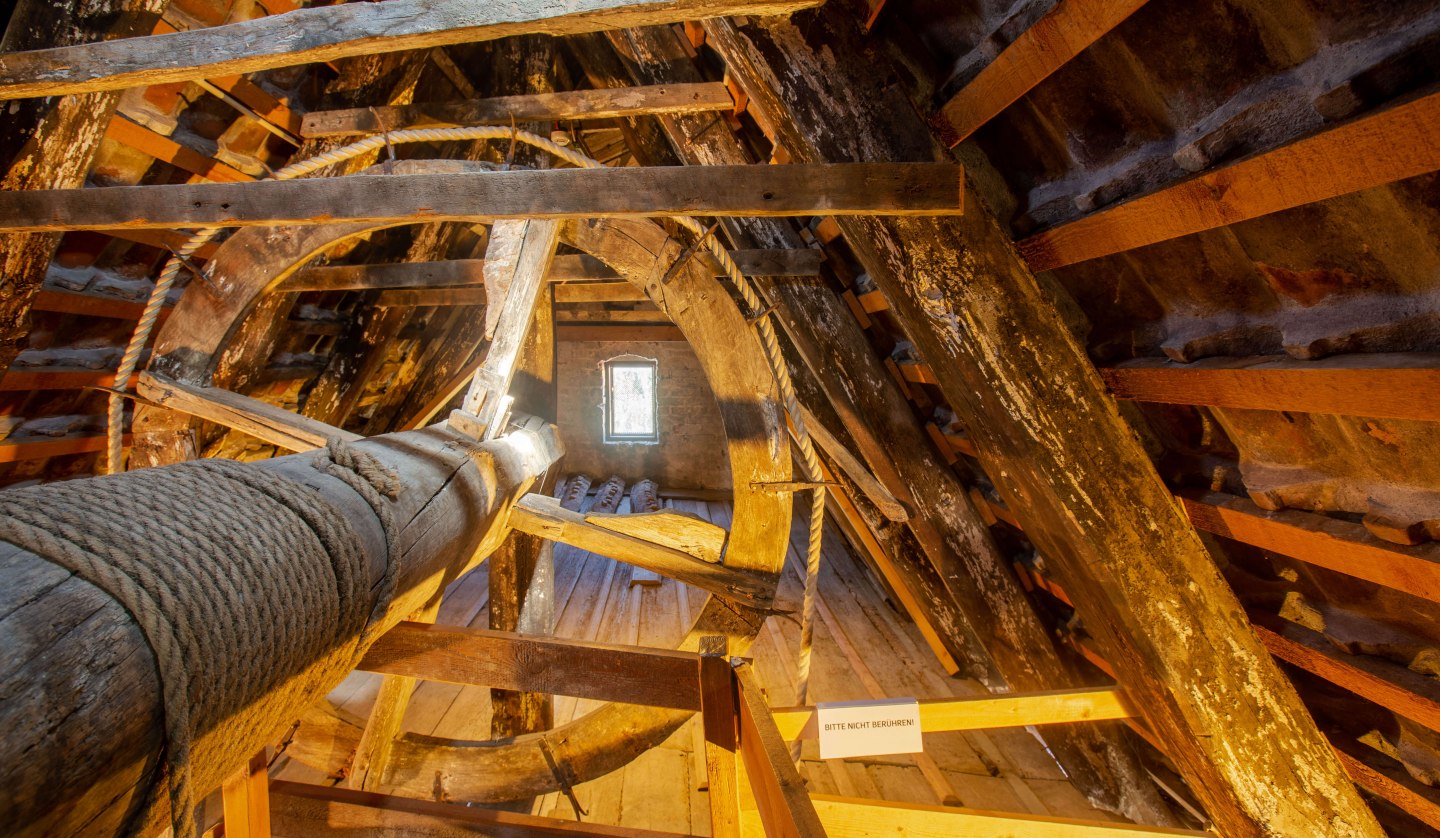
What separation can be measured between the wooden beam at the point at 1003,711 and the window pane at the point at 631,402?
24.9 feet

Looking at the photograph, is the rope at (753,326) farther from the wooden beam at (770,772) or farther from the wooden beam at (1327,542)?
the wooden beam at (1327,542)

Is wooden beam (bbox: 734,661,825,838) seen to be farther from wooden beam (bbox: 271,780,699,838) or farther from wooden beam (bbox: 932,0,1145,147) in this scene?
wooden beam (bbox: 932,0,1145,147)

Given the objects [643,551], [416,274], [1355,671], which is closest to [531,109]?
[416,274]

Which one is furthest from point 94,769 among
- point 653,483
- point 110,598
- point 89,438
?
point 653,483

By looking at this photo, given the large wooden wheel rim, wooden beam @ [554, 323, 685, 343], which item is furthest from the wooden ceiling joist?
wooden beam @ [554, 323, 685, 343]

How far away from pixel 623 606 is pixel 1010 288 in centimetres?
449

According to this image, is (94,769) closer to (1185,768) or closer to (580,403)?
(1185,768)

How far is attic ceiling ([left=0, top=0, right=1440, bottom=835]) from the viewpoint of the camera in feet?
3.31

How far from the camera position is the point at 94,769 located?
65 centimetres

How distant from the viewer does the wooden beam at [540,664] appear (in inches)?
58.0

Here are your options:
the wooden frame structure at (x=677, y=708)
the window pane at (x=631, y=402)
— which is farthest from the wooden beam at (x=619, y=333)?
the wooden frame structure at (x=677, y=708)

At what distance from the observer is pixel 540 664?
1.56 m

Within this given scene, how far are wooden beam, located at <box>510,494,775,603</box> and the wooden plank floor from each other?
135 centimetres

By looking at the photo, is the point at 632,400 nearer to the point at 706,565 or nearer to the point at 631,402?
the point at 631,402
